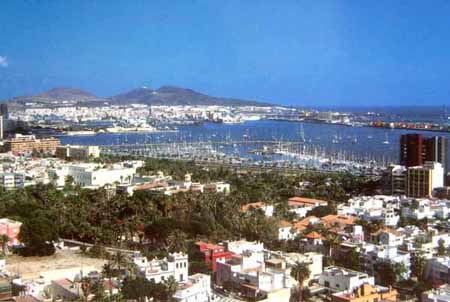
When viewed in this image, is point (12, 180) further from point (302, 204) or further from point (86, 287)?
point (86, 287)

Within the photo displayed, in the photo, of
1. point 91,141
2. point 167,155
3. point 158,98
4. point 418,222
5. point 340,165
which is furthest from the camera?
point 158,98

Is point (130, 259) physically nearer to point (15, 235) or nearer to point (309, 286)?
point (309, 286)

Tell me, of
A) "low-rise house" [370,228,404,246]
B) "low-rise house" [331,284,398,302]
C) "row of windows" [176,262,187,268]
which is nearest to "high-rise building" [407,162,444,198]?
"low-rise house" [370,228,404,246]

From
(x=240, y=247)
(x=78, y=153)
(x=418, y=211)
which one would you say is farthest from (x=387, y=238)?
(x=78, y=153)

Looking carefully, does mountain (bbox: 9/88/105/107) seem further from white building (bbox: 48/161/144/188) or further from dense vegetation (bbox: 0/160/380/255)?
dense vegetation (bbox: 0/160/380/255)

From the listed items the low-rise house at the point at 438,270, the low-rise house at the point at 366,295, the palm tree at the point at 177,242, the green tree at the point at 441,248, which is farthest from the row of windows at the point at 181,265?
the green tree at the point at 441,248

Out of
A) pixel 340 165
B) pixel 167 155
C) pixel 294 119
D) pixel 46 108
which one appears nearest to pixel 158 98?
pixel 46 108

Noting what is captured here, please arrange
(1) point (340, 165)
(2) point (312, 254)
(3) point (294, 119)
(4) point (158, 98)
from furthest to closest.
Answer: (4) point (158, 98) → (3) point (294, 119) → (1) point (340, 165) → (2) point (312, 254)
